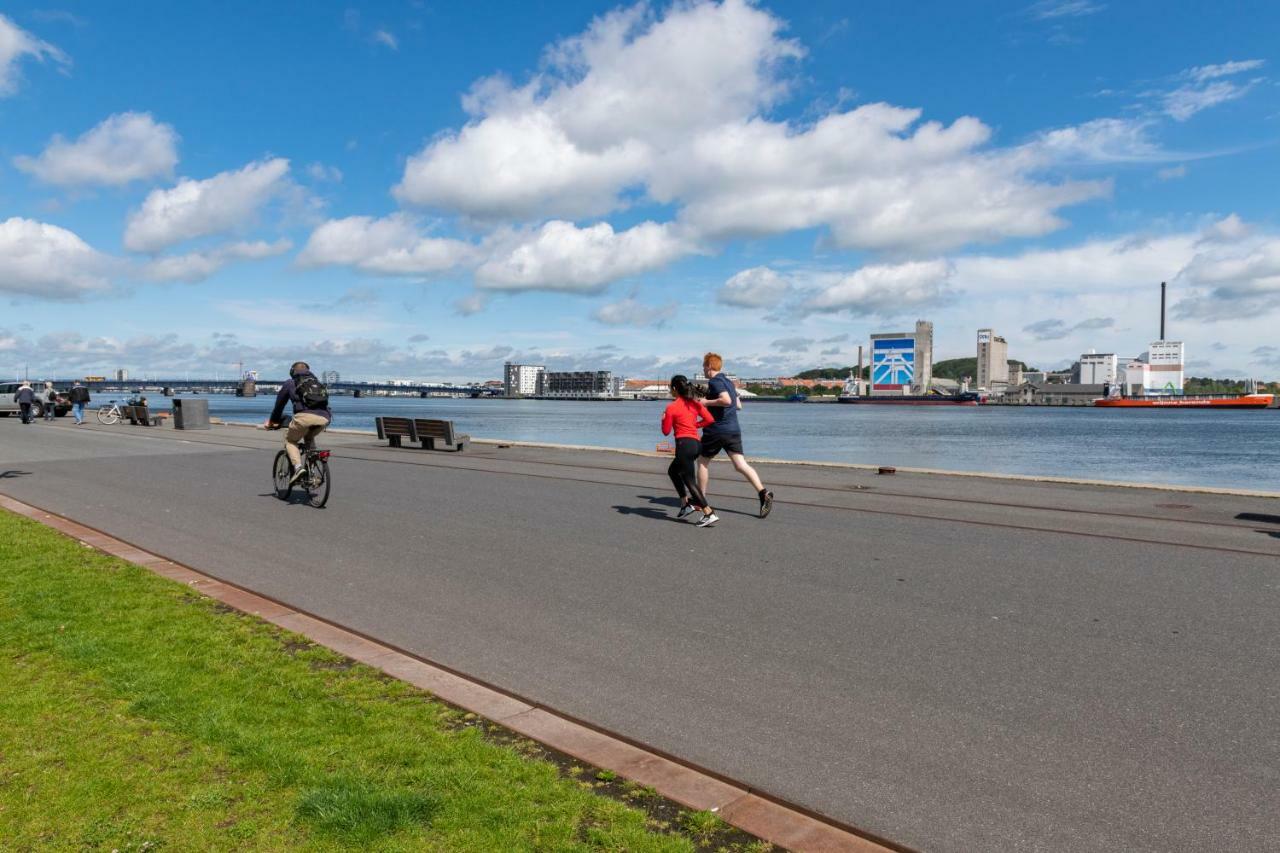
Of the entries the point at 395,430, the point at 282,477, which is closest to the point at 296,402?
the point at 282,477

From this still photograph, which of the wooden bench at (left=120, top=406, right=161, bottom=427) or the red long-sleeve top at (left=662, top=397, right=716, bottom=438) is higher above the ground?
the red long-sleeve top at (left=662, top=397, right=716, bottom=438)

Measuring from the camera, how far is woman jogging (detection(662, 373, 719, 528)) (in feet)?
34.1

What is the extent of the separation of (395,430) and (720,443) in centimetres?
1473

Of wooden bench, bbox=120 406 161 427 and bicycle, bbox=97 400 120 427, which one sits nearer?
wooden bench, bbox=120 406 161 427

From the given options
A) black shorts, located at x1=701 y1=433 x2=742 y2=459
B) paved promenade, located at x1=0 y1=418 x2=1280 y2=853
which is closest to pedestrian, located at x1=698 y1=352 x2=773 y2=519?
black shorts, located at x1=701 y1=433 x2=742 y2=459

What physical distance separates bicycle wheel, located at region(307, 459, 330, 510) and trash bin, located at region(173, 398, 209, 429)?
23.6 metres

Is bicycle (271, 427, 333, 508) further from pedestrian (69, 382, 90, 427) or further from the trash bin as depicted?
pedestrian (69, 382, 90, 427)

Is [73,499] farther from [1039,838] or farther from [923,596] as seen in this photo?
[1039,838]

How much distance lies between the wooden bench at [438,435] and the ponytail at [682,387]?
11.9 m

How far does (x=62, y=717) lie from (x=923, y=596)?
5.41 metres

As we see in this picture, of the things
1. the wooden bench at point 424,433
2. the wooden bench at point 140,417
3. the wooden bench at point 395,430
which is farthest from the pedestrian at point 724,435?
the wooden bench at point 140,417

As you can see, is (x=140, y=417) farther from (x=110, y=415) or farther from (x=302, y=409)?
(x=302, y=409)

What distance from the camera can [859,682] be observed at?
4.81 meters

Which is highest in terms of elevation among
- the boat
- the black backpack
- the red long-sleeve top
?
the black backpack
